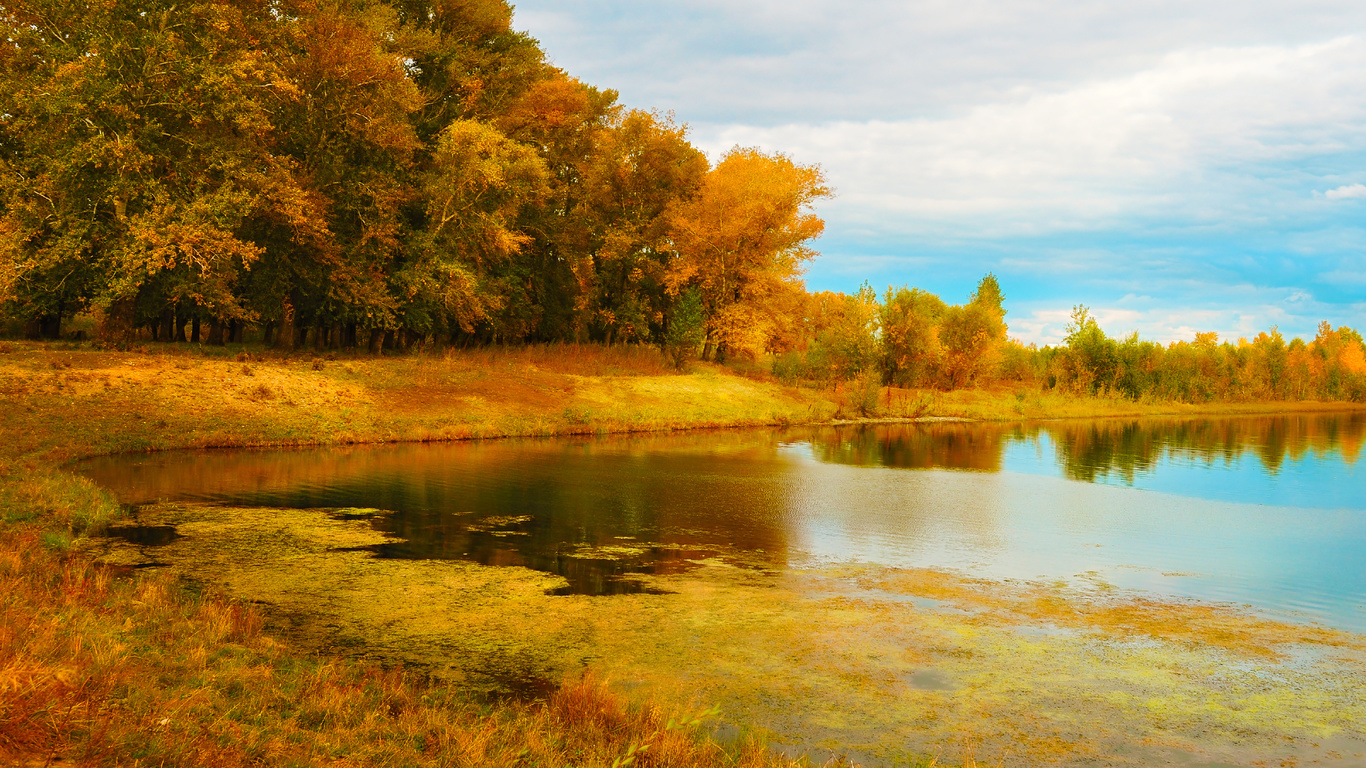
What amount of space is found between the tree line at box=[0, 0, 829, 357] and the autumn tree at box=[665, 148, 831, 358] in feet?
0.51

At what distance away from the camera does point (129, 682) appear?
253 inches

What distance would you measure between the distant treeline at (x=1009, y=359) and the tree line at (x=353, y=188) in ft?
19.4

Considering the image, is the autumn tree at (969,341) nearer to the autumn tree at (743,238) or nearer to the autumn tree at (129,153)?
the autumn tree at (743,238)

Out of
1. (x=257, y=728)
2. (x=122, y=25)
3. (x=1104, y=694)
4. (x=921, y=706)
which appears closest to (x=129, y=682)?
(x=257, y=728)

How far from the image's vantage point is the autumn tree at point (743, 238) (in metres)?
50.1

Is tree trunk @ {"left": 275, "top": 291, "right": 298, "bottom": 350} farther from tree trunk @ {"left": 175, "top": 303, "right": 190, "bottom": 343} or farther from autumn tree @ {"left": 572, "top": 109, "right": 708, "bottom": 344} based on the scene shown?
autumn tree @ {"left": 572, "top": 109, "right": 708, "bottom": 344}

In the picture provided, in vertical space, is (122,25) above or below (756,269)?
above

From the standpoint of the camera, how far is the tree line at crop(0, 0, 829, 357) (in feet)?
96.1

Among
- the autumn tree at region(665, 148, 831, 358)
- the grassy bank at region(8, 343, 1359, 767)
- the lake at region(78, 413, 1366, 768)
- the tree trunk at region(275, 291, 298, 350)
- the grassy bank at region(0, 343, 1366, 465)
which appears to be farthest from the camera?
the autumn tree at region(665, 148, 831, 358)

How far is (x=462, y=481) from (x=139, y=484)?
23.0ft

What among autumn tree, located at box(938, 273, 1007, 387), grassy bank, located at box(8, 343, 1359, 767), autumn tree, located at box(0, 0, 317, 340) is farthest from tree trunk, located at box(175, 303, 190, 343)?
autumn tree, located at box(938, 273, 1007, 387)

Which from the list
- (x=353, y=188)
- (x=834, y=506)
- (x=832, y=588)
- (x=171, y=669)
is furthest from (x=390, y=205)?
(x=171, y=669)

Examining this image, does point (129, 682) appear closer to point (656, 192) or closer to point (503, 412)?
point (503, 412)

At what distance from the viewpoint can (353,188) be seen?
37.1 m
